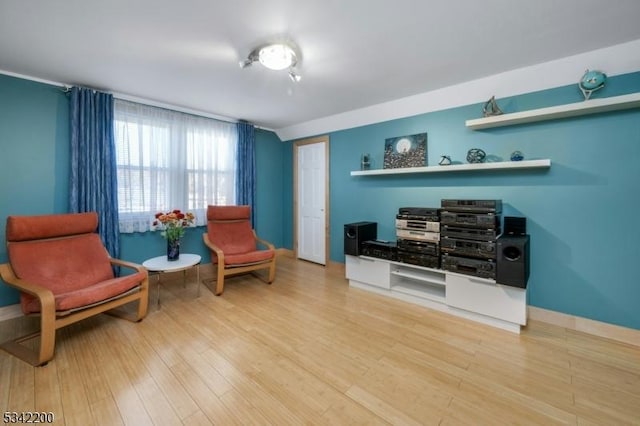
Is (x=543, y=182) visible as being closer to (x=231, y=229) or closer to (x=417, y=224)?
(x=417, y=224)

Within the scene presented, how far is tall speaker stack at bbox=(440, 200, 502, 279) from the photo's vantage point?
235cm

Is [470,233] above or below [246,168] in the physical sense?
below

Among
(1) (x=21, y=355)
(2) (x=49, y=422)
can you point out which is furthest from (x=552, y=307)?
(1) (x=21, y=355)

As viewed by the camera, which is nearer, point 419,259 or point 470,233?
point 470,233

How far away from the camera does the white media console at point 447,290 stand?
7.46 feet

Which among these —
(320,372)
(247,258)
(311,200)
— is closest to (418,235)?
(320,372)

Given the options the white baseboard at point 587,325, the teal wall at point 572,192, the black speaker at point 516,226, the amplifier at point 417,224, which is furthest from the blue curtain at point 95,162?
the white baseboard at point 587,325

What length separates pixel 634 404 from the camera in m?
1.50

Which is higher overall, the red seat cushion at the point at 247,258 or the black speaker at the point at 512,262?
the black speaker at the point at 512,262

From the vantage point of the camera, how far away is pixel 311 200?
4.60 meters

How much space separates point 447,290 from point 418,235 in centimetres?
63

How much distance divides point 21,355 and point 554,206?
461 cm

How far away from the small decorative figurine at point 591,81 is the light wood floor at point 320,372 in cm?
212

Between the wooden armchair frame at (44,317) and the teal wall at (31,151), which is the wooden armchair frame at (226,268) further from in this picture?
the teal wall at (31,151)
